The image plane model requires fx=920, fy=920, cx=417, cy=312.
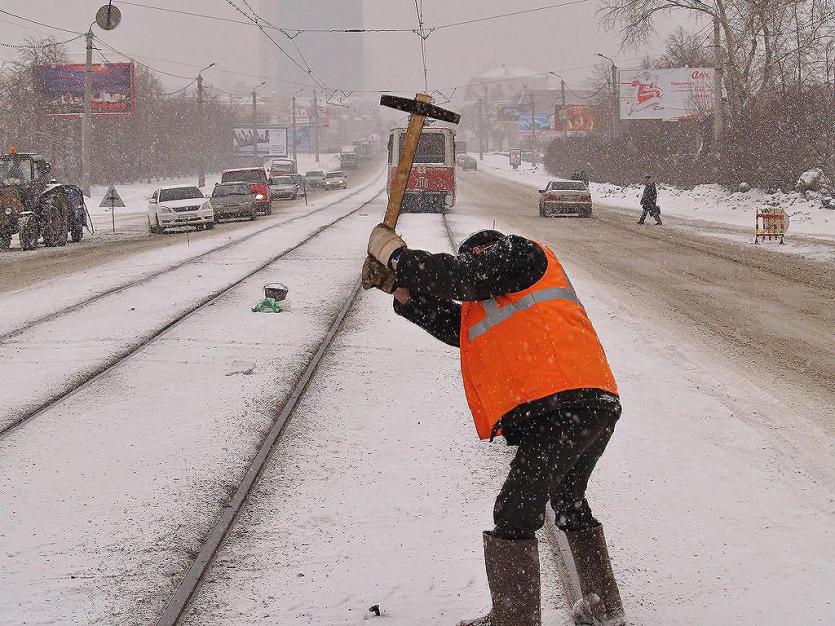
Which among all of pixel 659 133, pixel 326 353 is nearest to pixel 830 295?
pixel 326 353

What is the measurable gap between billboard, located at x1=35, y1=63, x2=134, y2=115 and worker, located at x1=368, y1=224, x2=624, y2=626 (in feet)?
169

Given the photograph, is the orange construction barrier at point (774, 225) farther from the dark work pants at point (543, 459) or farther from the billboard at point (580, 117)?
the billboard at point (580, 117)

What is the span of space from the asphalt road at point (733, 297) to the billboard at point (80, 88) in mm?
33825

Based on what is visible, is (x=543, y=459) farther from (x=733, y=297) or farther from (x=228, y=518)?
(x=733, y=297)

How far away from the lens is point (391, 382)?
7797mm

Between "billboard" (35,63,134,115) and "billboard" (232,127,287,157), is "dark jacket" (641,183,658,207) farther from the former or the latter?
"billboard" (232,127,287,157)

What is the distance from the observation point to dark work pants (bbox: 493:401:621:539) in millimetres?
2855

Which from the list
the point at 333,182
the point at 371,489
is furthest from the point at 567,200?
the point at 333,182

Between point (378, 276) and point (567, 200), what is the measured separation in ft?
95.9

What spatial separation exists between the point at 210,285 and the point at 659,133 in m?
41.6

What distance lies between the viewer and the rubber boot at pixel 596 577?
10.7 ft

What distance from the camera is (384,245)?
288cm

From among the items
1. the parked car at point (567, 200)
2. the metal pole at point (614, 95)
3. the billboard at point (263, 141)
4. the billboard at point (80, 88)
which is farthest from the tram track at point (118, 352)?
the billboard at point (263, 141)

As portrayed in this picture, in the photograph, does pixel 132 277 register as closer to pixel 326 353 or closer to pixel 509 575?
pixel 326 353
